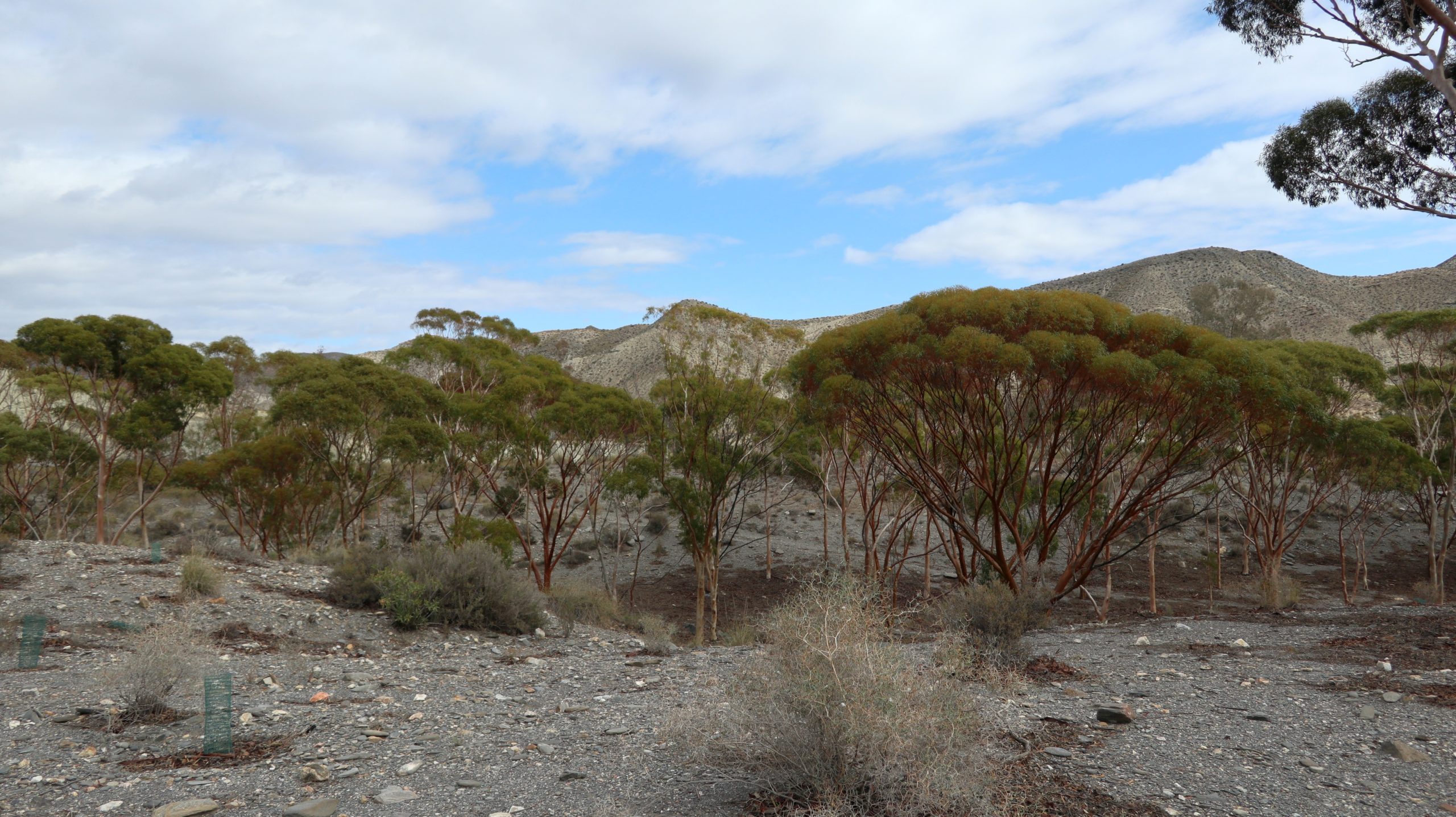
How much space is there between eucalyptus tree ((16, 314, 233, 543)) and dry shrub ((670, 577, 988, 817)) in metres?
25.8

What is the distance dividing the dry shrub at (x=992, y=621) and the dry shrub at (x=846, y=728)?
4.18 m

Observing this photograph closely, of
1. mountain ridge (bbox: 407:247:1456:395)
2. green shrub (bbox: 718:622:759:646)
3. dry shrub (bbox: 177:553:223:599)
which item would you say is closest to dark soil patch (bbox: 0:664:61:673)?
dry shrub (bbox: 177:553:223:599)

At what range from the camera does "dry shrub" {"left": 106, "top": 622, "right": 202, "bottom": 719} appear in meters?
7.27

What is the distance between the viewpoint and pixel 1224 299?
70250 mm

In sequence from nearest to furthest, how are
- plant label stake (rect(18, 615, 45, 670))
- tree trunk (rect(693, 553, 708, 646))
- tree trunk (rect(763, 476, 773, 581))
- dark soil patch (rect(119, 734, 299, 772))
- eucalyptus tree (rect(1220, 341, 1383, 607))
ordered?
dark soil patch (rect(119, 734, 299, 772)), plant label stake (rect(18, 615, 45, 670)), eucalyptus tree (rect(1220, 341, 1383, 607)), tree trunk (rect(693, 553, 708, 646)), tree trunk (rect(763, 476, 773, 581))

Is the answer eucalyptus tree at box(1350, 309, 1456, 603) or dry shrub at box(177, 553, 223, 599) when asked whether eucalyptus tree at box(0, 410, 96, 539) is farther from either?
eucalyptus tree at box(1350, 309, 1456, 603)

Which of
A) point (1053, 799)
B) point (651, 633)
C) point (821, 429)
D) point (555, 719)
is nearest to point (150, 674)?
point (555, 719)

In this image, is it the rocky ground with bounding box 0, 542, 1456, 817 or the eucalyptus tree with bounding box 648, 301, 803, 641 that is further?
the eucalyptus tree with bounding box 648, 301, 803, 641

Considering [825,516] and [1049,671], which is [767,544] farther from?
[1049,671]

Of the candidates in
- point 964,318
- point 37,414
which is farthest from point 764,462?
point 37,414

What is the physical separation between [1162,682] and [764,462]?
18290 mm

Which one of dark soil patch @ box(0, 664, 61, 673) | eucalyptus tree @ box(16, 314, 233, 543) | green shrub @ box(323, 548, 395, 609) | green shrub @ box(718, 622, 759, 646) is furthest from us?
eucalyptus tree @ box(16, 314, 233, 543)

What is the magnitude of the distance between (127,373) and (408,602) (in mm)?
18852

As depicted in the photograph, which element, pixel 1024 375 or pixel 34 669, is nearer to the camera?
pixel 34 669
